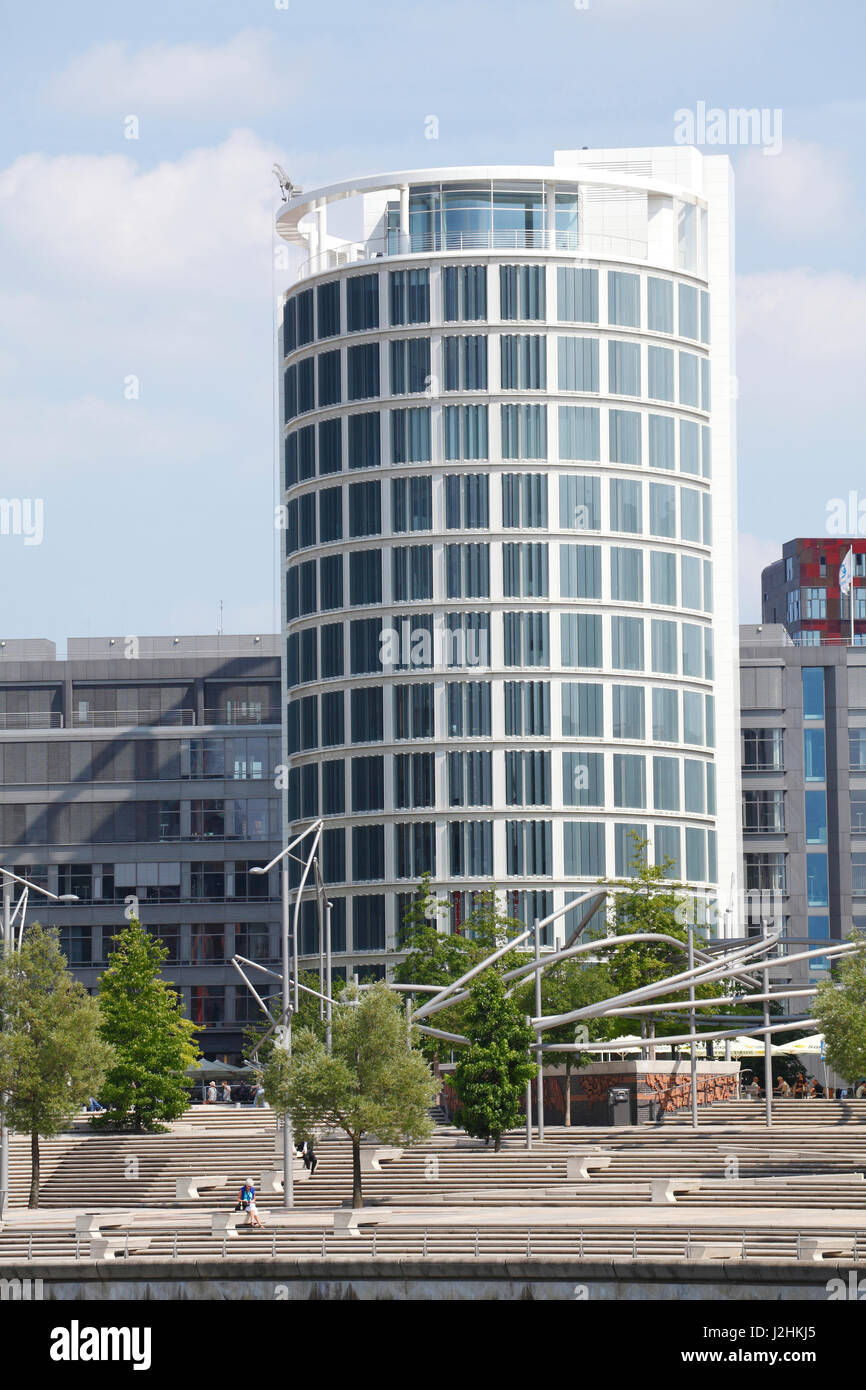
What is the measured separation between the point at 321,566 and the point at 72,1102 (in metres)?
57.4

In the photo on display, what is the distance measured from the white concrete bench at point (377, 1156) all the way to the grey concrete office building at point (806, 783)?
73.6 m

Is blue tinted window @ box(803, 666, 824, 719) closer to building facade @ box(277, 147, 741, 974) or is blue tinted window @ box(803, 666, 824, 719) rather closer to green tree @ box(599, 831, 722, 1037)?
building facade @ box(277, 147, 741, 974)

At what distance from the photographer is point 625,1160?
6200cm

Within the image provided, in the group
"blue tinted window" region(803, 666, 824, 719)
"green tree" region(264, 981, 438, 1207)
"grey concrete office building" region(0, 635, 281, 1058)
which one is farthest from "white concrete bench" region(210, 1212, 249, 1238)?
"blue tinted window" region(803, 666, 824, 719)

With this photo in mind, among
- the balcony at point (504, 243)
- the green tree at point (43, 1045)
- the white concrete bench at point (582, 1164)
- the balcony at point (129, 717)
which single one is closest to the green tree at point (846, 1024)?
the white concrete bench at point (582, 1164)

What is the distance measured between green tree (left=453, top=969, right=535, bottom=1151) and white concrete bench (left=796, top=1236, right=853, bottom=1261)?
2154 cm

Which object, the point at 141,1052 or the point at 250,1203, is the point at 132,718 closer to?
the point at 141,1052

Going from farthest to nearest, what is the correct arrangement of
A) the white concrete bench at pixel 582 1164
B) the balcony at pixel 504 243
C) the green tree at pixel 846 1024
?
1. the balcony at pixel 504 243
2. the green tree at pixel 846 1024
3. the white concrete bench at pixel 582 1164

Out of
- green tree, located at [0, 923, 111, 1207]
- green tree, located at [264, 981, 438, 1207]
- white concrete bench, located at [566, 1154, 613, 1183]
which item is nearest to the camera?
green tree, located at [264, 981, 438, 1207]

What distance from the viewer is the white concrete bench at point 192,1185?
6456cm

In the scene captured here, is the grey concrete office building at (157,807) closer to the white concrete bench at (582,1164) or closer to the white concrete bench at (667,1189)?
the white concrete bench at (582,1164)

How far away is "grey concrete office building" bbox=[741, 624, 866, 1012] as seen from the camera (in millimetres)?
139875

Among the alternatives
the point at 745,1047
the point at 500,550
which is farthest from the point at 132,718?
the point at 745,1047
